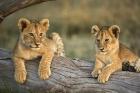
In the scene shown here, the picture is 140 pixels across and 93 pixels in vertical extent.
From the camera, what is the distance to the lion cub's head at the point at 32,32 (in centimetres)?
1052

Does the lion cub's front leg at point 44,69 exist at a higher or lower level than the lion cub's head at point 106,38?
lower

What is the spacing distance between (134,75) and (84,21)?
991 cm

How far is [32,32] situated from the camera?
1060cm

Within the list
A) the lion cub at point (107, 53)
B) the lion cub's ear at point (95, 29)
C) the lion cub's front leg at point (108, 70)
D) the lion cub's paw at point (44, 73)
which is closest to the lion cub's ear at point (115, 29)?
the lion cub at point (107, 53)

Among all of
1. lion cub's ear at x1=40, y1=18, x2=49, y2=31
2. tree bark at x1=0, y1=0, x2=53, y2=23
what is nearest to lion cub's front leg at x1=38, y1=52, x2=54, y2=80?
lion cub's ear at x1=40, y1=18, x2=49, y2=31

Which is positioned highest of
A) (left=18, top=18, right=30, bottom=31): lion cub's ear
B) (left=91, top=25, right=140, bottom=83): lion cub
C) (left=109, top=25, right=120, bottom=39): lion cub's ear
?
(left=18, top=18, right=30, bottom=31): lion cub's ear

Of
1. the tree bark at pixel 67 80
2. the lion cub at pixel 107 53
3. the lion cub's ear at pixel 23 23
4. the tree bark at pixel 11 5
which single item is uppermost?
the tree bark at pixel 11 5

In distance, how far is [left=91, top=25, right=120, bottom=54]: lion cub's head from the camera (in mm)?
10471

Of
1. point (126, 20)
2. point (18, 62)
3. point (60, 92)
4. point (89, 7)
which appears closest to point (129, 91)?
point (60, 92)

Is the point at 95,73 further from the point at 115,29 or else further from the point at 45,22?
the point at 45,22

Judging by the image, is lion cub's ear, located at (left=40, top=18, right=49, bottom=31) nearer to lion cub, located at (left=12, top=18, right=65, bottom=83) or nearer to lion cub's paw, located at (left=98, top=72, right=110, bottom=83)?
lion cub, located at (left=12, top=18, right=65, bottom=83)

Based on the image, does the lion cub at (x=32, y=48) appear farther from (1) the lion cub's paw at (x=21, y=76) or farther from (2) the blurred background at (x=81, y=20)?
(2) the blurred background at (x=81, y=20)

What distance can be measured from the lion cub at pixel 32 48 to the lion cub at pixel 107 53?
0.77m

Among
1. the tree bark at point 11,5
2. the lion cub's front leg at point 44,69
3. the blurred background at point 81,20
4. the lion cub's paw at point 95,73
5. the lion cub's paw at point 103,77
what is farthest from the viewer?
the blurred background at point 81,20
